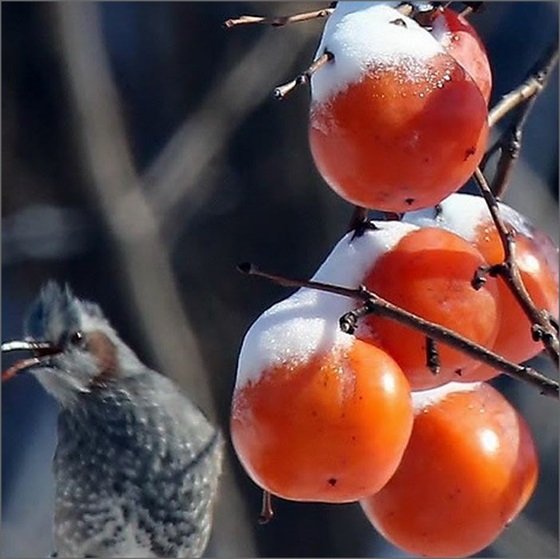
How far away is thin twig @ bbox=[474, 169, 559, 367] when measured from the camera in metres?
0.82

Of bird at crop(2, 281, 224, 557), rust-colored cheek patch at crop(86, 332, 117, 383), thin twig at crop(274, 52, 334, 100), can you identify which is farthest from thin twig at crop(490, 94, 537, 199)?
rust-colored cheek patch at crop(86, 332, 117, 383)

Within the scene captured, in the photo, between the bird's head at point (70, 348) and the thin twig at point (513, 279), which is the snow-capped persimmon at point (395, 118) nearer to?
the thin twig at point (513, 279)

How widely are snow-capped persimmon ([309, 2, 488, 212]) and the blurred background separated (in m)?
1.82

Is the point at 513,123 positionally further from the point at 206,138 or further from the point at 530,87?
the point at 206,138

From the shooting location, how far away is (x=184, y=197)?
3064mm

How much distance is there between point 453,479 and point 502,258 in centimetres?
15

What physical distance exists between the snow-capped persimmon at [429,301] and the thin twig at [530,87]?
0.43 feet

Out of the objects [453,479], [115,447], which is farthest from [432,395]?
[115,447]

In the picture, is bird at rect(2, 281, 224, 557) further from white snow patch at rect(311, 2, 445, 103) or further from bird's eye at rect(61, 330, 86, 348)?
white snow patch at rect(311, 2, 445, 103)

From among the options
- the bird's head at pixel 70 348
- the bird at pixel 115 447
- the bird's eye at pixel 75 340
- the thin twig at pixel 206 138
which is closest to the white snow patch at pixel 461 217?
the bird at pixel 115 447

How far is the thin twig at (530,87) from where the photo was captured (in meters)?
0.96

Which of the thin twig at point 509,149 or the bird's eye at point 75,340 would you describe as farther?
the bird's eye at point 75,340

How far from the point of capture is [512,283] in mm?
849

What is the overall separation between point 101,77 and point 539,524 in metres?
1.36
